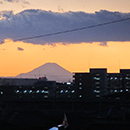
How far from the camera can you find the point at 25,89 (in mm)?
177250

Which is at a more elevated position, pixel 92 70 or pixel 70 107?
pixel 92 70

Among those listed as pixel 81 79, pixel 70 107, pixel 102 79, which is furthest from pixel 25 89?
pixel 70 107

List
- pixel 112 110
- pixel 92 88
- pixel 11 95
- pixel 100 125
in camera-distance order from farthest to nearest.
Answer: pixel 92 88, pixel 11 95, pixel 112 110, pixel 100 125

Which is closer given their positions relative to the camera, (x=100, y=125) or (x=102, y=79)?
(x=100, y=125)

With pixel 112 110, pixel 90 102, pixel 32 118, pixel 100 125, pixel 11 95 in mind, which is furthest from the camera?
pixel 11 95

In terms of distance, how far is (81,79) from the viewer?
182 m

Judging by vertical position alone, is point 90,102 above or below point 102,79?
below

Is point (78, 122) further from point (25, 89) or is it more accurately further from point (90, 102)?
point (25, 89)

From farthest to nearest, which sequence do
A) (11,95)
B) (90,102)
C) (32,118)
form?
(11,95), (90,102), (32,118)

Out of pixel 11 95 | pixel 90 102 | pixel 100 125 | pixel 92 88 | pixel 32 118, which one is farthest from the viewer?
pixel 92 88

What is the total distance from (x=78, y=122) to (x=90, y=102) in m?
88.4

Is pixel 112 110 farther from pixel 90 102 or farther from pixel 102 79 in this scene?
pixel 102 79

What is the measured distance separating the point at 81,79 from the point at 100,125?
497 feet

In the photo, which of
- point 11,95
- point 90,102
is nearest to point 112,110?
point 90,102
